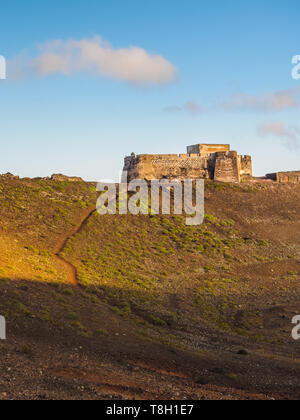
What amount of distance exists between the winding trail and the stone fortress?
10885mm

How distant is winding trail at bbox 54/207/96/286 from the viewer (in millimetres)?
27445

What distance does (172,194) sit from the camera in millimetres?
50469

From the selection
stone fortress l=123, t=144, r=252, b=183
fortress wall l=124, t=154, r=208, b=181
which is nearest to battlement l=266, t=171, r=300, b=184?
stone fortress l=123, t=144, r=252, b=183

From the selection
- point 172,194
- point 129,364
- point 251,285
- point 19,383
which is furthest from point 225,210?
point 19,383

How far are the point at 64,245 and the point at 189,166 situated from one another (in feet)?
77.9

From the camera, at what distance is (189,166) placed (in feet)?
174

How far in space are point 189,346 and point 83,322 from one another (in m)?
4.81

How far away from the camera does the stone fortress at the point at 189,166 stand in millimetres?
52469

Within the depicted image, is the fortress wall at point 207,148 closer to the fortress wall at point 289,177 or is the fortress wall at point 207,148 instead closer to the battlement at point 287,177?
the battlement at point 287,177

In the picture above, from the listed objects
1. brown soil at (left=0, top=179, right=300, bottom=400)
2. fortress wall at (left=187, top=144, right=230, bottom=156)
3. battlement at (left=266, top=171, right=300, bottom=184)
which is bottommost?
brown soil at (left=0, top=179, right=300, bottom=400)

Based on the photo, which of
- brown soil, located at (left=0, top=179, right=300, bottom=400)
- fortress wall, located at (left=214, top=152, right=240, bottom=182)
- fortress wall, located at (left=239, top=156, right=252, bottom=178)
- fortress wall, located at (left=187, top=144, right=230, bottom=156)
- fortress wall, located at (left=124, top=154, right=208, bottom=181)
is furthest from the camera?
fortress wall, located at (left=239, top=156, right=252, bottom=178)

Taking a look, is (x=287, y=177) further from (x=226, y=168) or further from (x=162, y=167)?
(x=162, y=167)

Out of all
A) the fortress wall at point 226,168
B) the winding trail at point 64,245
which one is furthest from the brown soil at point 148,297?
the fortress wall at point 226,168

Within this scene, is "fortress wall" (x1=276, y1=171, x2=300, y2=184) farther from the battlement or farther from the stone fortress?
the stone fortress
